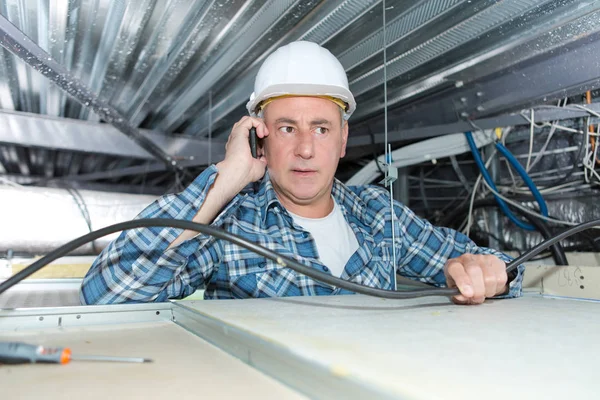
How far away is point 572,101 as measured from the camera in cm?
143

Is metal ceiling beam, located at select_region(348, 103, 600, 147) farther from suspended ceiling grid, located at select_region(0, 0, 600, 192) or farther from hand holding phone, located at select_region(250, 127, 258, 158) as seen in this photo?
hand holding phone, located at select_region(250, 127, 258, 158)

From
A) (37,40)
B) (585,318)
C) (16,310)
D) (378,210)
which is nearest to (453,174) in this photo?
(378,210)

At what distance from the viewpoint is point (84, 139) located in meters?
1.98

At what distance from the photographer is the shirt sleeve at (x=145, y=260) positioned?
887mm

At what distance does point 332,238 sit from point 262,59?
2.01 ft

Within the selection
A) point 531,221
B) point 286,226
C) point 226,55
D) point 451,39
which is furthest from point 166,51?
point 531,221

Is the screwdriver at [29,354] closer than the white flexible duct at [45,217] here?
Yes

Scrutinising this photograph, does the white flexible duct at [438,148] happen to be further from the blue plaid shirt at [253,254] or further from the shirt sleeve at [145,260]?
the shirt sleeve at [145,260]

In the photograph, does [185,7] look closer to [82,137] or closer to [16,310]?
[16,310]

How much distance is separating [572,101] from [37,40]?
1.71 meters

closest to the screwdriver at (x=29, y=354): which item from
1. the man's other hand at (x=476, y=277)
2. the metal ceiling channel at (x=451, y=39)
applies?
the man's other hand at (x=476, y=277)

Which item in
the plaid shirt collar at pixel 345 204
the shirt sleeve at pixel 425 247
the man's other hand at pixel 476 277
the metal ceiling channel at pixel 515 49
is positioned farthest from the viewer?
the shirt sleeve at pixel 425 247

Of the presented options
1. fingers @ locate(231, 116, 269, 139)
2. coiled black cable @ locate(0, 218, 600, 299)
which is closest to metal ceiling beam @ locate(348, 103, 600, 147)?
fingers @ locate(231, 116, 269, 139)

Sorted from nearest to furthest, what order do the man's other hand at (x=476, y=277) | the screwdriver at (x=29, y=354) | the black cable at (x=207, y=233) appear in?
1. the screwdriver at (x=29, y=354)
2. the black cable at (x=207, y=233)
3. the man's other hand at (x=476, y=277)
